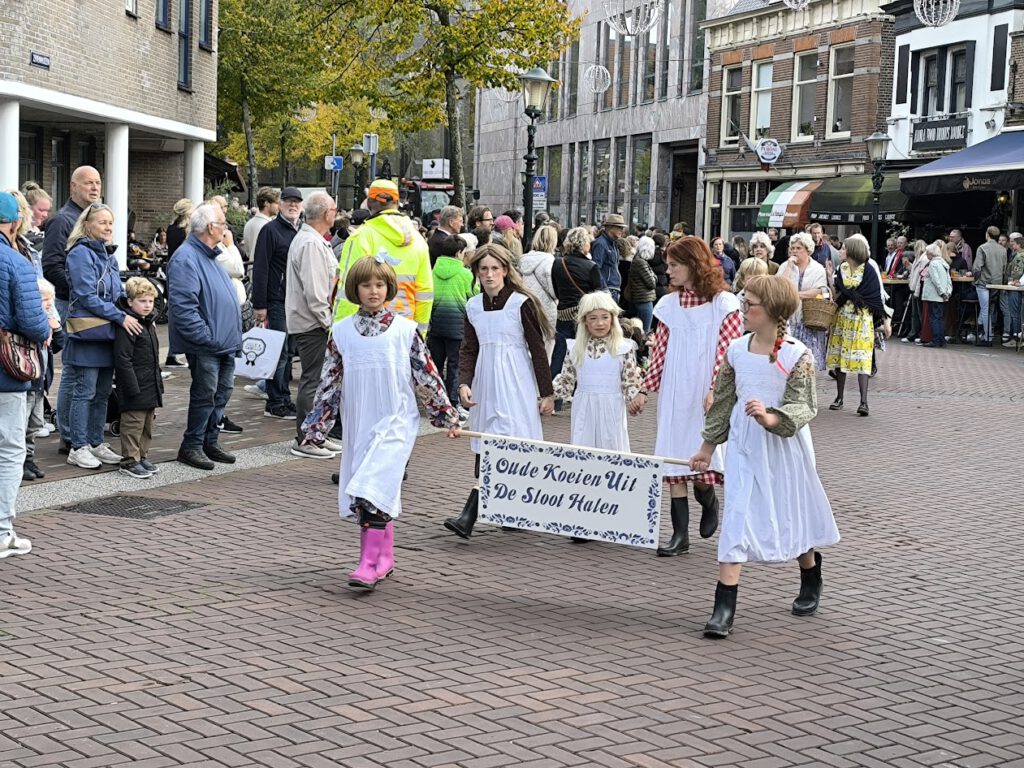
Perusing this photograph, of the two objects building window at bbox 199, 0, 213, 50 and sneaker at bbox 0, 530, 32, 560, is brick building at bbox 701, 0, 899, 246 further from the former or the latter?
sneaker at bbox 0, 530, 32, 560

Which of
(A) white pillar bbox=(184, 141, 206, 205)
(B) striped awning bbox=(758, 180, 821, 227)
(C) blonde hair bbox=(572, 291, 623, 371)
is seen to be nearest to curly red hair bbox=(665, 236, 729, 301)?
(C) blonde hair bbox=(572, 291, 623, 371)

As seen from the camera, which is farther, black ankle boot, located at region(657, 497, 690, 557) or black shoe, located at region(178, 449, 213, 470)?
black shoe, located at region(178, 449, 213, 470)

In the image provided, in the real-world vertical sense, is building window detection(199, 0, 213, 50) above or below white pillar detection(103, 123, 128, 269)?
above

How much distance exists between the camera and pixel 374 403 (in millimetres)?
7086

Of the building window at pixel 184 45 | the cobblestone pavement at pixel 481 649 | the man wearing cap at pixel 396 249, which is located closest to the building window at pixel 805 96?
the building window at pixel 184 45

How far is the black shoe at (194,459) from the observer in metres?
10.2

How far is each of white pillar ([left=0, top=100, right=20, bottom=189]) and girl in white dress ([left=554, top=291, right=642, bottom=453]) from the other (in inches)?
496

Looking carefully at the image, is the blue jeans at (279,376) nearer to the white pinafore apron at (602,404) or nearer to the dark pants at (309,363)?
the dark pants at (309,363)

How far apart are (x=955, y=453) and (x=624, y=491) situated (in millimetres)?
6218

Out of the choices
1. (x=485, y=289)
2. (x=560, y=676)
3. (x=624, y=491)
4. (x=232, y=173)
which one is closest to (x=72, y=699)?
(x=560, y=676)

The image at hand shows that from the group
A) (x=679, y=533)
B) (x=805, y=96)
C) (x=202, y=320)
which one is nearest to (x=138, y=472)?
(x=202, y=320)

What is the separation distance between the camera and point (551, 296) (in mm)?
14070

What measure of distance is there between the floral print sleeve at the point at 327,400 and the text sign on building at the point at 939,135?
1102 inches

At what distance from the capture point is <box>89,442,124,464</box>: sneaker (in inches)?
397
